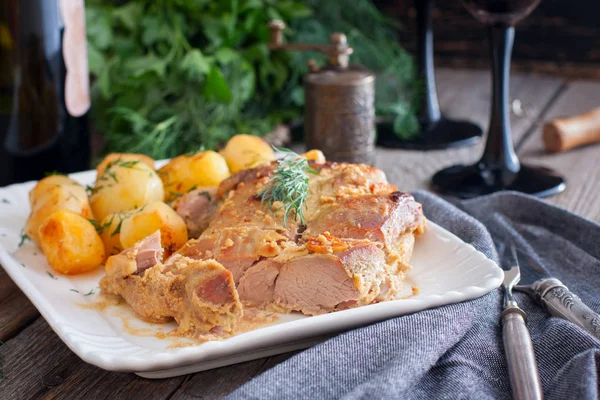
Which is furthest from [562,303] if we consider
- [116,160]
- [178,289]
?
[116,160]

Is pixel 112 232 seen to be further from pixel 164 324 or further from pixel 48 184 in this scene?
pixel 164 324

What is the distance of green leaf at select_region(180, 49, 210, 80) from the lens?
328cm

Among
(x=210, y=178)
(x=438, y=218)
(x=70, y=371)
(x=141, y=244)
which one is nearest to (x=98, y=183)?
(x=210, y=178)

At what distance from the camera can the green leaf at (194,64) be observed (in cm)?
328

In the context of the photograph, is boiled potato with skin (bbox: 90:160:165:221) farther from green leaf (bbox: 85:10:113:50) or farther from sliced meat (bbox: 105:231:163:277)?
green leaf (bbox: 85:10:113:50)

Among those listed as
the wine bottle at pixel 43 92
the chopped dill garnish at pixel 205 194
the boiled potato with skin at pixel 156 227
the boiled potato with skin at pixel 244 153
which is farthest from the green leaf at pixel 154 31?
the boiled potato with skin at pixel 156 227

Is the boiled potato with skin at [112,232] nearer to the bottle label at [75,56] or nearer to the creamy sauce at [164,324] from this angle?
the creamy sauce at [164,324]

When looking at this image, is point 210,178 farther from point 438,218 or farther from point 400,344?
point 400,344

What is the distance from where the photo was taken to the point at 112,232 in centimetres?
217

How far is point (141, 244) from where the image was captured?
185 centimetres

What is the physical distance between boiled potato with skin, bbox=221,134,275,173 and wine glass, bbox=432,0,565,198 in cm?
84

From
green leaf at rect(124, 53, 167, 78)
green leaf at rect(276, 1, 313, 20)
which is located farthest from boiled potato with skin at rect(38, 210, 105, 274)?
green leaf at rect(276, 1, 313, 20)

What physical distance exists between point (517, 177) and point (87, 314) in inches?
73.8

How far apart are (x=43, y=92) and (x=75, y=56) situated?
0.64ft
